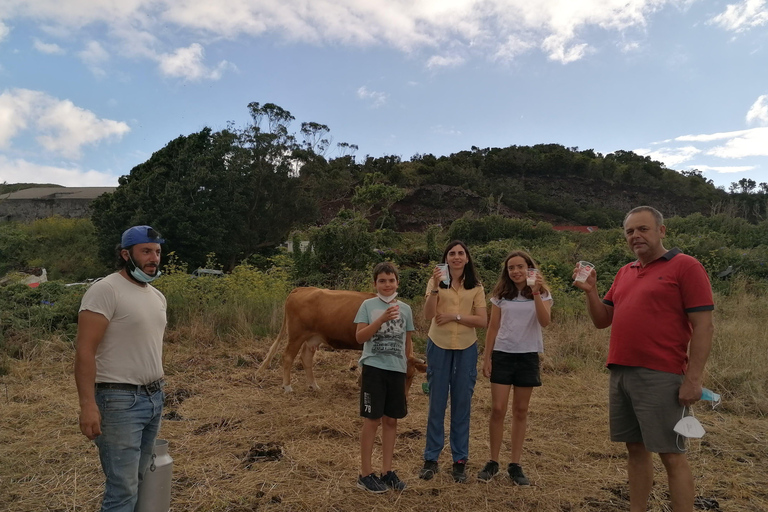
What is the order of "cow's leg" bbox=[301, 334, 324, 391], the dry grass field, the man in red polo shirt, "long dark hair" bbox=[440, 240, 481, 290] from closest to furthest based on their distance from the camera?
1. the man in red polo shirt
2. the dry grass field
3. "long dark hair" bbox=[440, 240, 481, 290]
4. "cow's leg" bbox=[301, 334, 324, 391]

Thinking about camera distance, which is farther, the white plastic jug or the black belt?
the white plastic jug

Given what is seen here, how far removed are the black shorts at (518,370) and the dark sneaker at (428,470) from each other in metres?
0.76

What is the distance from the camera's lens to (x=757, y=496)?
3576 millimetres

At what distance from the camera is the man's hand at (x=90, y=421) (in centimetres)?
231

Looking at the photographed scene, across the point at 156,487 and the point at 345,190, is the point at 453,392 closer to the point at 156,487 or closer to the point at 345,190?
the point at 156,487

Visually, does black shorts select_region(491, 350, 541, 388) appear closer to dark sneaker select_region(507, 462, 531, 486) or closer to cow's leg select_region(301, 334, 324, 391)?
dark sneaker select_region(507, 462, 531, 486)

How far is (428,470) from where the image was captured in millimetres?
3760

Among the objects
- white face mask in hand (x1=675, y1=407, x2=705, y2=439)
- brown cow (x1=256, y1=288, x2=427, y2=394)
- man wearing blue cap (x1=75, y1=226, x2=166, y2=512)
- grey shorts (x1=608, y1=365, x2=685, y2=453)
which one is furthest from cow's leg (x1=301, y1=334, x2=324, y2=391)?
white face mask in hand (x1=675, y1=407, x2=705, y2=439)

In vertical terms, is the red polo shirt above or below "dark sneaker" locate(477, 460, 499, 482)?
above

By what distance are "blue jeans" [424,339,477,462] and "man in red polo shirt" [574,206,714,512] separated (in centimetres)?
108

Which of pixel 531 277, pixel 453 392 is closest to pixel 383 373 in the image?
pixel 453 392

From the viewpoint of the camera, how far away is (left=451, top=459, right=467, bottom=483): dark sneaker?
3.69 m

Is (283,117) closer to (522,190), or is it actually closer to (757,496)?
(522,190)

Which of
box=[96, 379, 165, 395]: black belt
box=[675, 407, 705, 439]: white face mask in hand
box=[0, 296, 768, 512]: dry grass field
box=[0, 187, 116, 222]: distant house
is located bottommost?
box=[0, 296, 768, 512]: dry grass field
